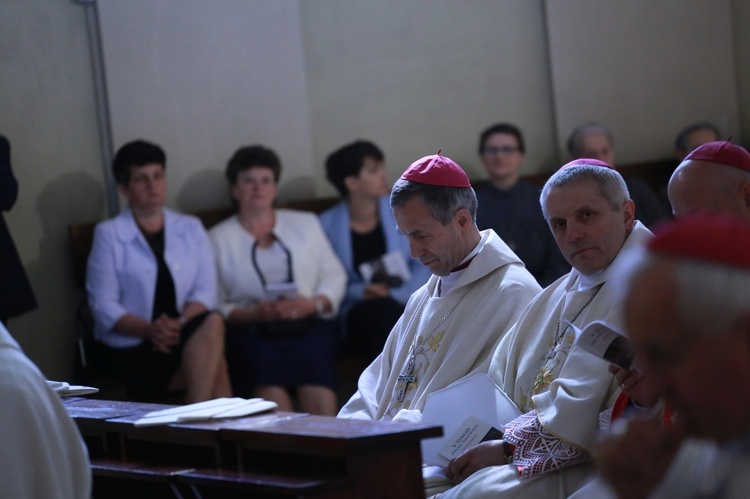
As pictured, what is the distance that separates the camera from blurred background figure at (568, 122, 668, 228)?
786cm

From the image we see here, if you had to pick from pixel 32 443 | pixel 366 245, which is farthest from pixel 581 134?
pixel 32 443

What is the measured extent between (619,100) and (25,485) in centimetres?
709

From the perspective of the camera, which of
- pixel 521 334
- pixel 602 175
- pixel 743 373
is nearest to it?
pixel 743 373

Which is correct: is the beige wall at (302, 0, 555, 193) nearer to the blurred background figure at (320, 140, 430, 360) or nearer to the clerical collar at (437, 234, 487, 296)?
the blurred background figure at (320, 140, 430, 360)

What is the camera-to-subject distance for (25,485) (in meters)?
2.97

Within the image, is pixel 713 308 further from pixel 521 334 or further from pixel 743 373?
pixel 521 334

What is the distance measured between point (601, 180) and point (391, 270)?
150 inches

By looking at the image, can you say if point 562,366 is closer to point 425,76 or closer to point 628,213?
point 628,213

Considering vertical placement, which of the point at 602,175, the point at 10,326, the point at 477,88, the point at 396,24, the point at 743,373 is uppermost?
the point at 396,24

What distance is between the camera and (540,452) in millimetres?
3502

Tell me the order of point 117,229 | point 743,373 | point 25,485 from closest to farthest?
1. point 743,373
2. point 25,485
3. point 117,229

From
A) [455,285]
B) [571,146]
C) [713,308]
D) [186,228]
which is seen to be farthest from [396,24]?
[713,308]

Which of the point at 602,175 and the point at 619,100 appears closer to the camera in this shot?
the point at 602,175

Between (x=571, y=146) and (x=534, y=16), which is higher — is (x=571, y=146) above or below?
below
